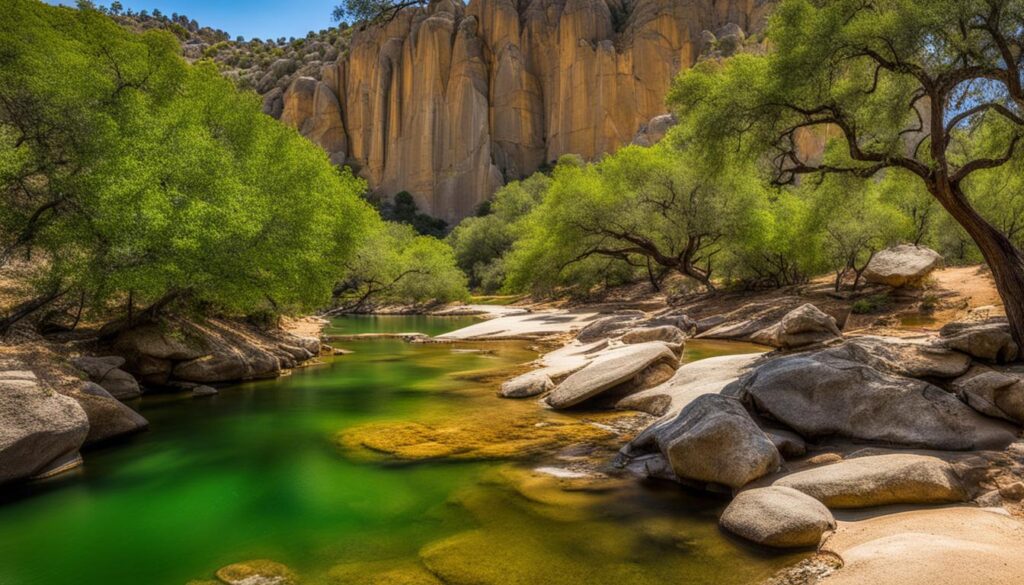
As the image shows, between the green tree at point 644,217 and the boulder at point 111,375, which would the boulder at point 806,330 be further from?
the green tree at point 644,217

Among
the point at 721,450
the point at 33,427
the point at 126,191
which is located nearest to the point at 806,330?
the point at 721,450

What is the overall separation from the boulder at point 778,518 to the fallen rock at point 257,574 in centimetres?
433

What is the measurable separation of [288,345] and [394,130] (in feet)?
235

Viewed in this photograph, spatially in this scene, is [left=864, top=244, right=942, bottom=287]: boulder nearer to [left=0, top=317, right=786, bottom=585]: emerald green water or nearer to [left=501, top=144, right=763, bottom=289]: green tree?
[left=501, top=144, right=763, bottom=289]: green tree

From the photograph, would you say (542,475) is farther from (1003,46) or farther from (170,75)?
(170,75)

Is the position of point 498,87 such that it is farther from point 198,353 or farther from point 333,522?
point 333,522

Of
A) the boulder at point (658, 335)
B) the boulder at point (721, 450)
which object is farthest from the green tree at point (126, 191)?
the boulder at point (721, 450)

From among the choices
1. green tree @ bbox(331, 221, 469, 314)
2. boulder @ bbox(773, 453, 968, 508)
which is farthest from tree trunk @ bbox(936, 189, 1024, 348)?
green tree @ bbox(331, 221, 469, 314)

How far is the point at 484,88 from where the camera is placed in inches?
3327

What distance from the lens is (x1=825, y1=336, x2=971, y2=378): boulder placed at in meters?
8.47

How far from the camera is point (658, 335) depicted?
16.4m

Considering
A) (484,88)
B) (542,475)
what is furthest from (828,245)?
(484,88)

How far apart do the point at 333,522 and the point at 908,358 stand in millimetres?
8647

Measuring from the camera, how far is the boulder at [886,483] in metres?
5.79
